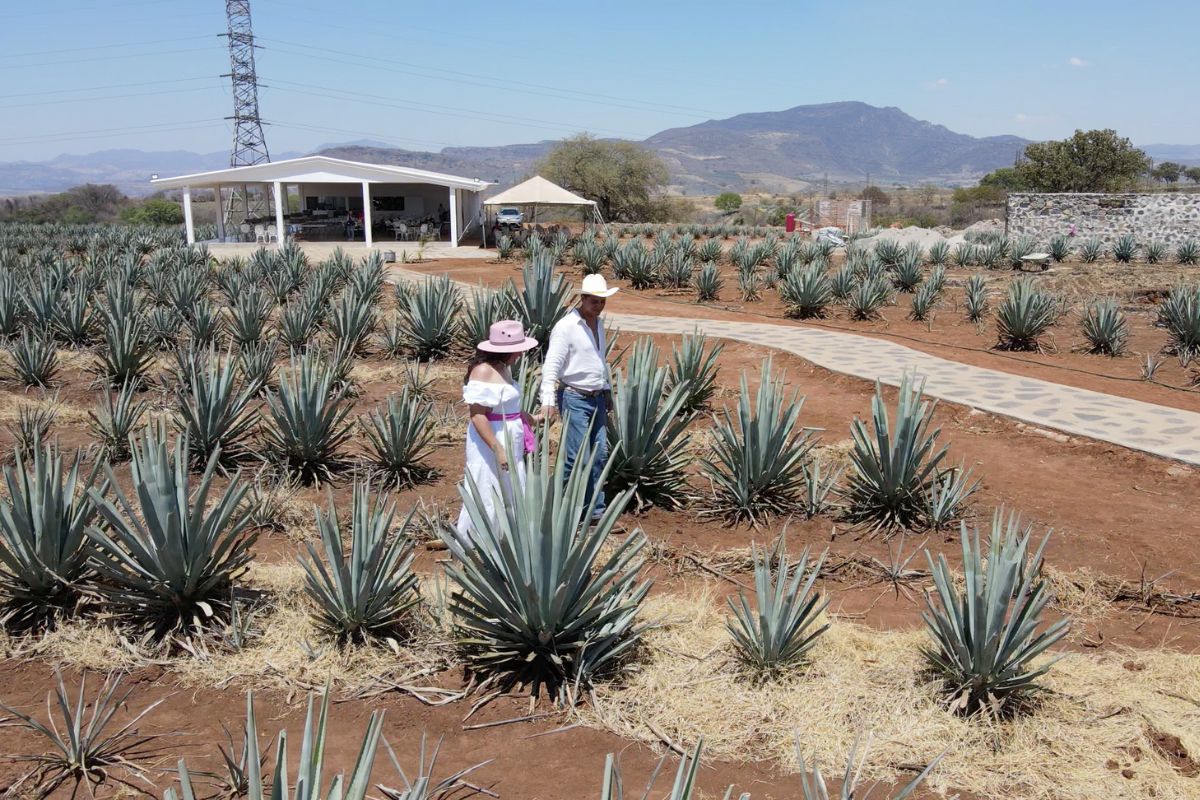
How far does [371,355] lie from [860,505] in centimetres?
670

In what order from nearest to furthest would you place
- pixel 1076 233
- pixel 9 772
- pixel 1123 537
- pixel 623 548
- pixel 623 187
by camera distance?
pixel 9 772 → pixel 623 548 → pixel 1123 537 → pixel 1076 233 → pixel 623 187

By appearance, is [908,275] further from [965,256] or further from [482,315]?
[482,315]

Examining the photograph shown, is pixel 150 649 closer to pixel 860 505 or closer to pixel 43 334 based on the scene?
pixel 860 505

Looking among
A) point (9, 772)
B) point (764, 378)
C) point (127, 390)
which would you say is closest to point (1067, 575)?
point (764, 378)

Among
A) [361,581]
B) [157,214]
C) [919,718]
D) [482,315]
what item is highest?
[157,214]

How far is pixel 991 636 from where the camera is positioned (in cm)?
352

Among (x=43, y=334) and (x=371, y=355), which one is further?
(x=371, y=355)

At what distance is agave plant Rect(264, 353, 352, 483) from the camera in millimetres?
6289

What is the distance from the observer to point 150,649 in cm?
397

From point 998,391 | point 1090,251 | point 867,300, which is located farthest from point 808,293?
point 1090,251

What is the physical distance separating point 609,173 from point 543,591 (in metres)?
47.2

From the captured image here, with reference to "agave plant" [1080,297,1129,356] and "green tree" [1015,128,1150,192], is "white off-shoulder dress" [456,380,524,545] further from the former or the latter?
"green tree" [1015,128,1150,192]

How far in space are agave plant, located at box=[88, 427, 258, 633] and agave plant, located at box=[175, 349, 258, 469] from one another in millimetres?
2295

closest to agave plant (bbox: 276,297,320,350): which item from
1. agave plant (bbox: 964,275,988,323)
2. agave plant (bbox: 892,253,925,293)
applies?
agave plant (bbox: 964,275,988,323)
